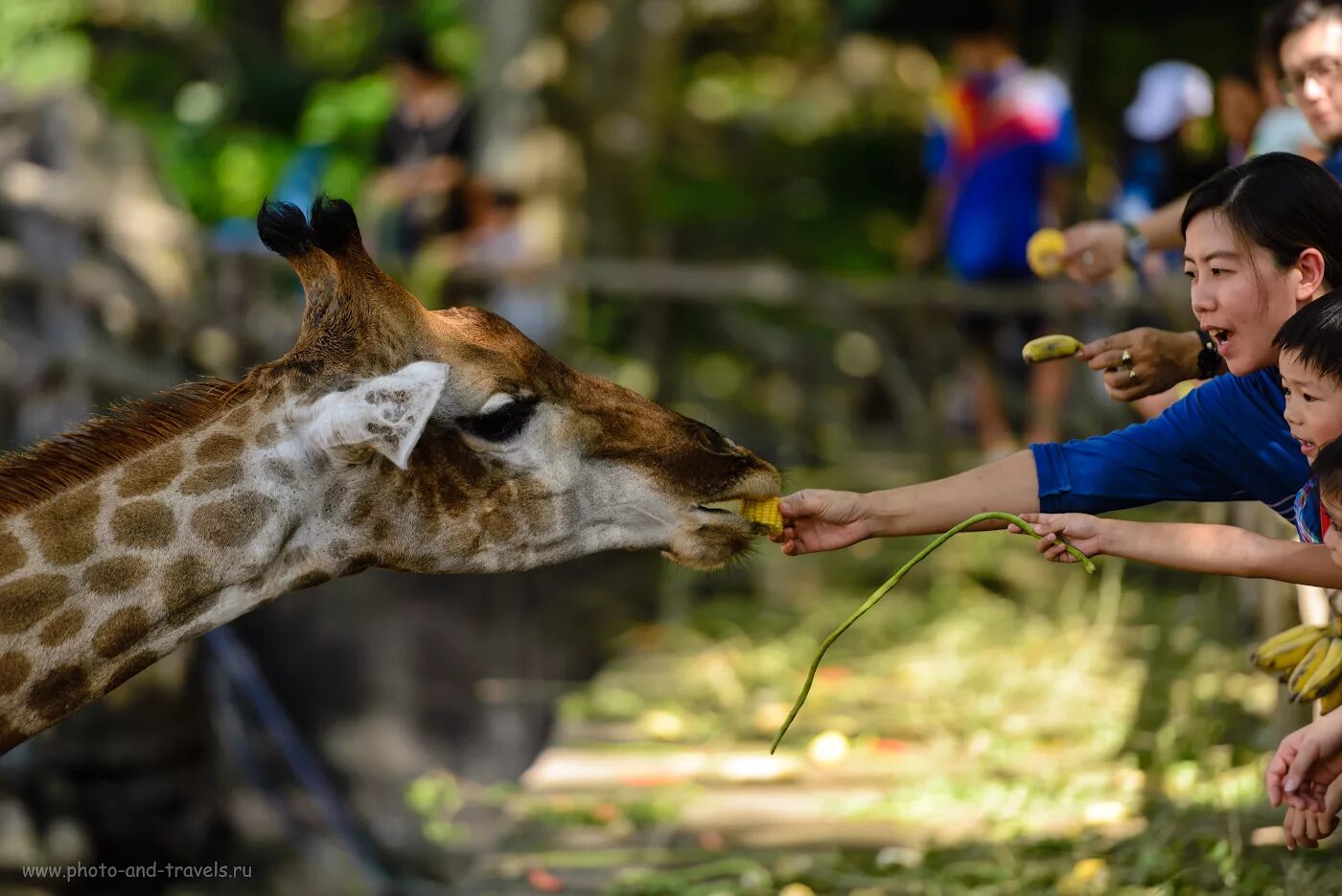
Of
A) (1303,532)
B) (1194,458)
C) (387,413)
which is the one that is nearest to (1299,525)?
(1303,532)

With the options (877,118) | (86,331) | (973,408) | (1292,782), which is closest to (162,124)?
(877,118)

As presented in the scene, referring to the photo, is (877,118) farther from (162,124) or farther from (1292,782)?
(1292,782)

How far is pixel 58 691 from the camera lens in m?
3.62

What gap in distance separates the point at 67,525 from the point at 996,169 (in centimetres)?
618

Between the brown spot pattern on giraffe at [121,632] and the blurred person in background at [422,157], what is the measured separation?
250 inches

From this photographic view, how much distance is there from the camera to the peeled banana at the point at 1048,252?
4520mm

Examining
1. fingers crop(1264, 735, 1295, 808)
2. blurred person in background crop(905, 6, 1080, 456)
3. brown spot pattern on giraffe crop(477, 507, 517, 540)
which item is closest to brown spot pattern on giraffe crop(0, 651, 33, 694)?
brown spot pattern on giraffe crop(477, 507, 517, 540)

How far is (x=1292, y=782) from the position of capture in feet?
10.5

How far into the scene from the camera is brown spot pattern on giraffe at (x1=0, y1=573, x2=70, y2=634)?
3600 millimetres

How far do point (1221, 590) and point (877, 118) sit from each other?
1137cm

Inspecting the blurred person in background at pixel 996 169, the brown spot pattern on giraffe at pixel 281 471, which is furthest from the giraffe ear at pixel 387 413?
the blurred person in background at pixel 996 169

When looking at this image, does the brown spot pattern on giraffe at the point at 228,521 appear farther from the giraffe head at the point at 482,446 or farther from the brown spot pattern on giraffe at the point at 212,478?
the giraffe head at the point at 482,446

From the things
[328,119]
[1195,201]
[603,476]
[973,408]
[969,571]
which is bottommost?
[969,571]

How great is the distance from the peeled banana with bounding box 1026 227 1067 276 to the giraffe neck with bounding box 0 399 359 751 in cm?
200
